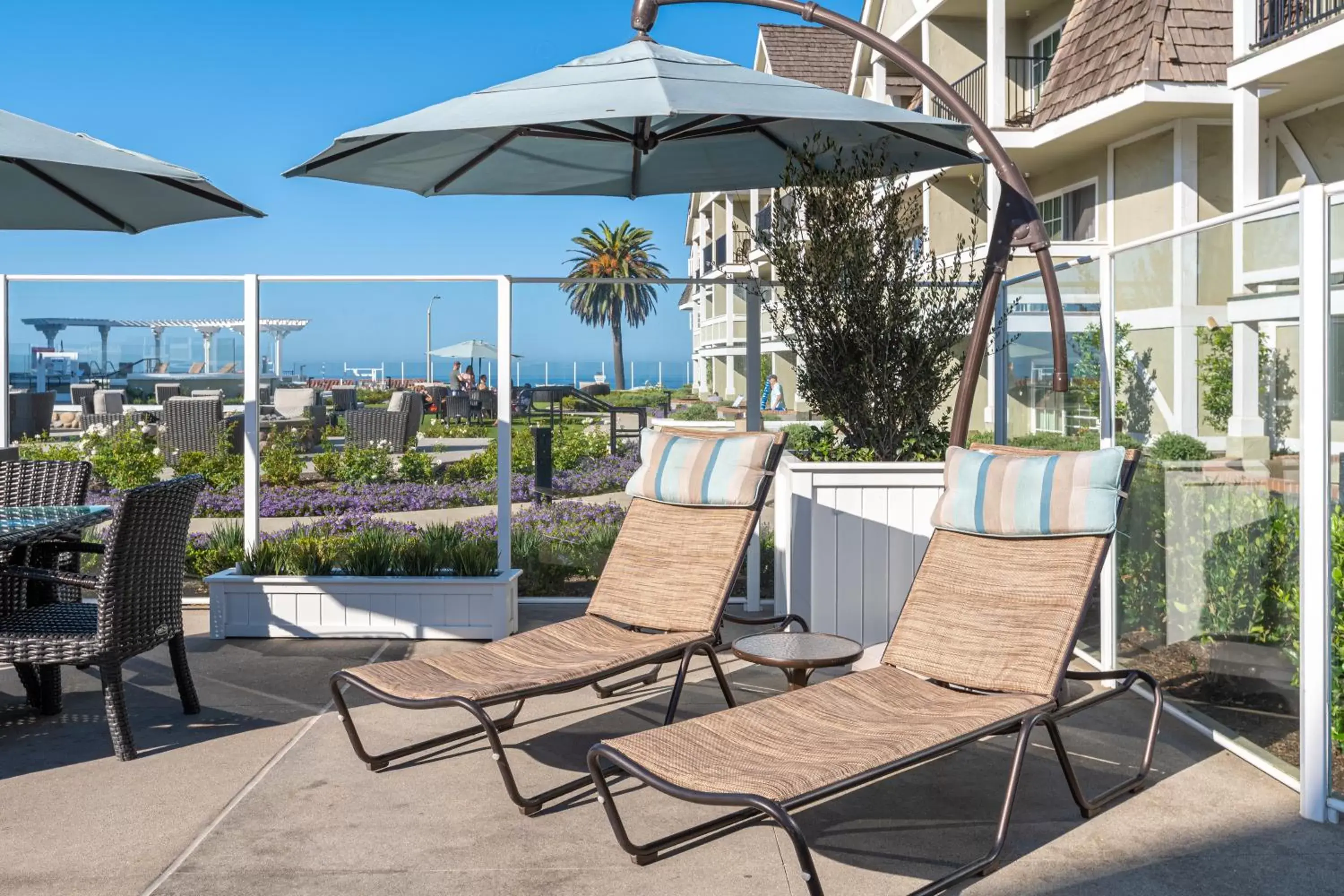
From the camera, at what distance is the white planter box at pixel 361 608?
19.0 ft

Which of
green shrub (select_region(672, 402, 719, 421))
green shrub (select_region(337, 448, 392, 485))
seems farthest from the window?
green shrub (select_region(337, 448, 392, 485))

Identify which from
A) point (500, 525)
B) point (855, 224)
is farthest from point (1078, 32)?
point (500, 525)

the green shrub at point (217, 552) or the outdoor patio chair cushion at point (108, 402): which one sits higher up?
the outdoor patio chair cushion at point (108, 402)

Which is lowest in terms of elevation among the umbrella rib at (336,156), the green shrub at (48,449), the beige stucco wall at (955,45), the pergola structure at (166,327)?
the green shrub at (48,449)

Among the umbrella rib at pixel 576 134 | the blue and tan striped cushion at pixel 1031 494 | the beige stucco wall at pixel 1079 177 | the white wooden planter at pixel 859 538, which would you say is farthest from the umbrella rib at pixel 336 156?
the beige stucco wall at pixel 1079 177

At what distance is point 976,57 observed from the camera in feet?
58.4

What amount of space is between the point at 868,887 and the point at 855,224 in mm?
3435

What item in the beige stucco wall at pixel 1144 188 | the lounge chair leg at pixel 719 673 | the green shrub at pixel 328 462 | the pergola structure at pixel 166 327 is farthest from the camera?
the beige stucco wall at pixel 1144 188

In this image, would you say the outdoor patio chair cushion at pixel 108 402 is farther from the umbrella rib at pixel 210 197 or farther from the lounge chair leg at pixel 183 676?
the lounge chair leg at pixel 183 676

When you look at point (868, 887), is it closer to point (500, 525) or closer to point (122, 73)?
point (500, 525)

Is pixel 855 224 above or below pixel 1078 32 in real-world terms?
below

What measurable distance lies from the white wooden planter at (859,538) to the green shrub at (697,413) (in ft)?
5.33

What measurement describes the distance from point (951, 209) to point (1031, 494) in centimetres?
1542

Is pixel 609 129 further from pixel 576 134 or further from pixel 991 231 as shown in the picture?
pixel 991 231
